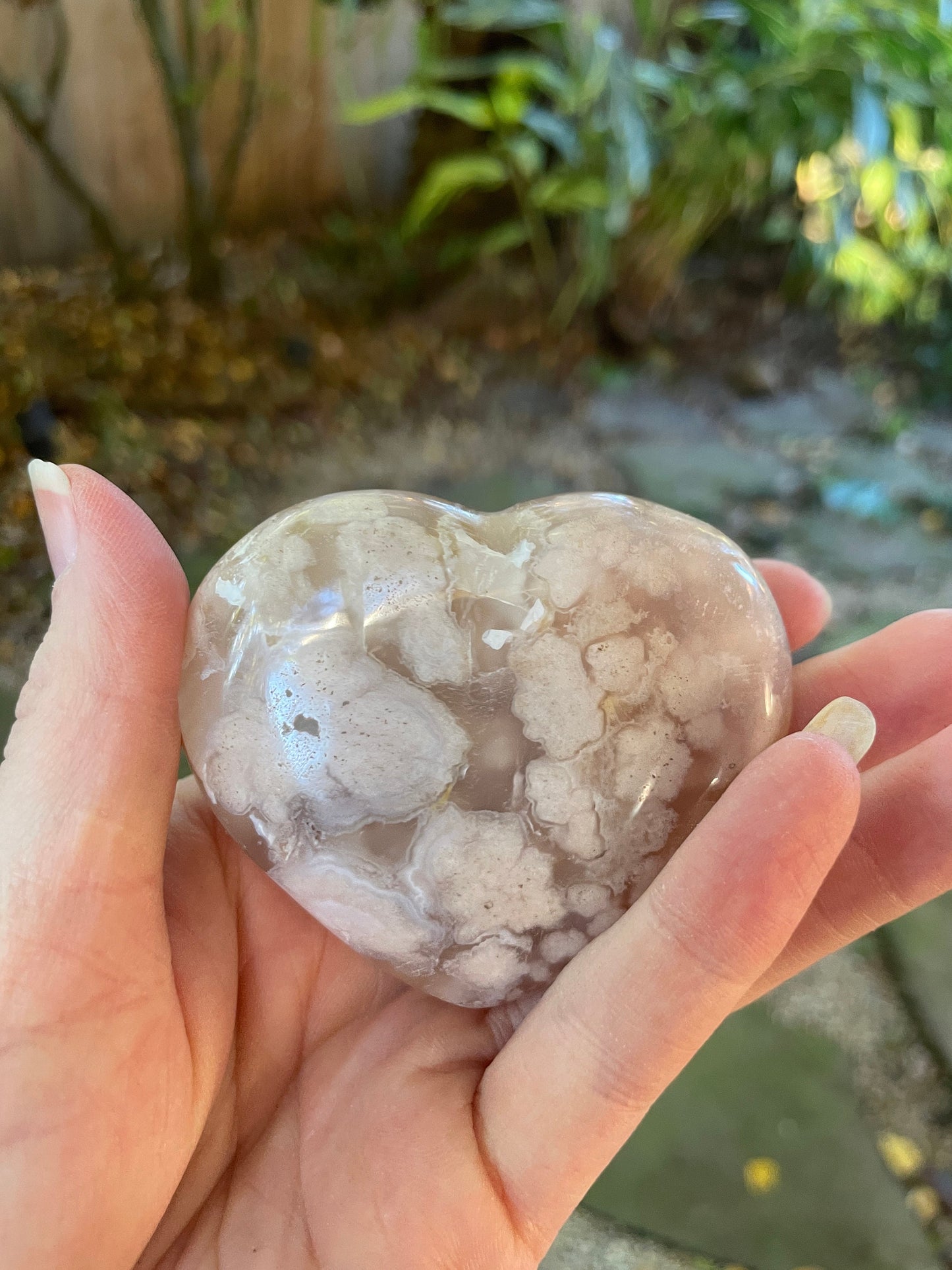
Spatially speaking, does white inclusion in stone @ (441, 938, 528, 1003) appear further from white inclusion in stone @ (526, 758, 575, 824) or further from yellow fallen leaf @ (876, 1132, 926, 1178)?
yellow fallen leaf @ (876, 1132, 926, 1178)

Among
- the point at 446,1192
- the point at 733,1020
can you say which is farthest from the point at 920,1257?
the point at 446,1192

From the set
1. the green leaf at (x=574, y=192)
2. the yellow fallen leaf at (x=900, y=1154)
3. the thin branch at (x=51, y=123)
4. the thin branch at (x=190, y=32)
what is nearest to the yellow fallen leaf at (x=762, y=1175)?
the yellow fallen leaf at (x=900, y=1154)

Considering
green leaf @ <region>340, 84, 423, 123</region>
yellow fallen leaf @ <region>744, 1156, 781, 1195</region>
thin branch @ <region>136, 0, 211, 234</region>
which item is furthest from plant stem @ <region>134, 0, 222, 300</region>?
yellow fallen leaf @ <region>744, 1156, 781, 1195</region>

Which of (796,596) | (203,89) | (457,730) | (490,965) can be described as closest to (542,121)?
(203,89)

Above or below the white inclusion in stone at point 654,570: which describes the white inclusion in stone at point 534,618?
below

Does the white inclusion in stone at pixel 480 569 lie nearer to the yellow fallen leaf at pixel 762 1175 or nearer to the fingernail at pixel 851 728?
the fingernail at pixel 851 728

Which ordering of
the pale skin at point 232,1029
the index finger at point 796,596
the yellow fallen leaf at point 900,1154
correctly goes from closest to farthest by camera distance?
the pale skin at point 232,1029 < the index finger at point 796,596 < the yellow fallen leaf at point 900,1154

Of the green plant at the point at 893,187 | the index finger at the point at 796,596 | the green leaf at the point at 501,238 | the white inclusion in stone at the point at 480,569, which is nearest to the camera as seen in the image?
the white inclusion in stone at the point at 480,569
